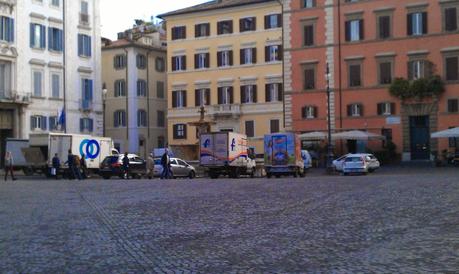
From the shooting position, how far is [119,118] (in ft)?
232

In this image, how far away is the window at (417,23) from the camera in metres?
55.3

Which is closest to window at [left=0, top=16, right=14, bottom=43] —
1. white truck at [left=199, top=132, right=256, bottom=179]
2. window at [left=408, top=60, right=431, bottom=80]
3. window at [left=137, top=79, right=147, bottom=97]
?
window at [left=137, top=79, right=147, bottom=97]

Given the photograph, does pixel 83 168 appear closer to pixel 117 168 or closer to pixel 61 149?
pixel 117 168

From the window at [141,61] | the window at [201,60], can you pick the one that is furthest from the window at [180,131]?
the window at [141,61]

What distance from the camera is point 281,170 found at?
40.5 m

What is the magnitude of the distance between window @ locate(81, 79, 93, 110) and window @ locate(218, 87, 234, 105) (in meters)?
12.3

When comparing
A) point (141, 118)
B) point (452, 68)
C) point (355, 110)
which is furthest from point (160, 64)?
→ point (452, 68)

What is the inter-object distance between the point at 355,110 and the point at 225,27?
51.8 ft

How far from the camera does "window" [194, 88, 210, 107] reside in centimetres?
6656

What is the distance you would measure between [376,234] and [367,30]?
47.9 meters

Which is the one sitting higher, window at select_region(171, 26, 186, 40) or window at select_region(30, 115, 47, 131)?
window at select_region(171, 26, 186, 40)

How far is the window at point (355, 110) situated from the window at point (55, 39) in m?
25.6

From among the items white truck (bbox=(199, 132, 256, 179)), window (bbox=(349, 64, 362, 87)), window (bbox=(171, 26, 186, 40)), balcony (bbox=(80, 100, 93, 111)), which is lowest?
white truck (bbox=(199, 132, 256, 179))

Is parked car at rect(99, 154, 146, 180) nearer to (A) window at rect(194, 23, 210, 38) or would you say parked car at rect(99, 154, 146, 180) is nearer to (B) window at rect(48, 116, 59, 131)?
(B) window at rect(48, 116, 59, 131)
